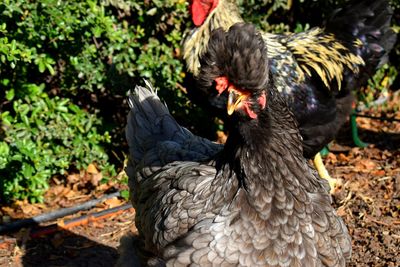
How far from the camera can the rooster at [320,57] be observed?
517 cm

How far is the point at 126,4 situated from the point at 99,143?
152 cm

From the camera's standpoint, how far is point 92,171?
20.4 feet

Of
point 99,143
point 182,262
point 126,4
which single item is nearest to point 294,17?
point 126,4

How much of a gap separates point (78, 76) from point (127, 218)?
5.16 ft

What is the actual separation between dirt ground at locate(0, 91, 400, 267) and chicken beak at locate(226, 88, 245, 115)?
2.26 metres

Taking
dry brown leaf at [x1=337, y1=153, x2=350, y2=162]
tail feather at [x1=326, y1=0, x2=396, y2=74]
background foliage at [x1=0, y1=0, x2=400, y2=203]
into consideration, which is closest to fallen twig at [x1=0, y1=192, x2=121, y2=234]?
background foliage at [x1=0, y1=0, x2=400, y2=203]

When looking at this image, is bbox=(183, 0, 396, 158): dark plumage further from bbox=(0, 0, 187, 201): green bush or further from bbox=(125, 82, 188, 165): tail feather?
bbox=(0, 0, 187, 201): green bush

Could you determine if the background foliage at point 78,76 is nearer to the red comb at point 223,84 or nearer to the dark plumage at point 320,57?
the dark plumage at point 320,57

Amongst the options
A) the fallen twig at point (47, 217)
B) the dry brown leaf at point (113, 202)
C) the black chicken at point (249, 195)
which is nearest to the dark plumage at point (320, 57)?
the dry brown leaf at point (113, 202)

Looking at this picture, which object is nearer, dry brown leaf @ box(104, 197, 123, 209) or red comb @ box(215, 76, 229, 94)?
red comb @ box(215, 76, 229, 94)

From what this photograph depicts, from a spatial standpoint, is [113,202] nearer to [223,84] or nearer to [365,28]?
[365,28]

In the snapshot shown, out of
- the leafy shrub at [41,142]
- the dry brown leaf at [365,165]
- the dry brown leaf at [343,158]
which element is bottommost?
the dry brown leaf at [343,158]

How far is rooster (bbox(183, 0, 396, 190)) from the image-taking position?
17.0 feet

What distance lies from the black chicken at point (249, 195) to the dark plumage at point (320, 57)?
163 centimetres
